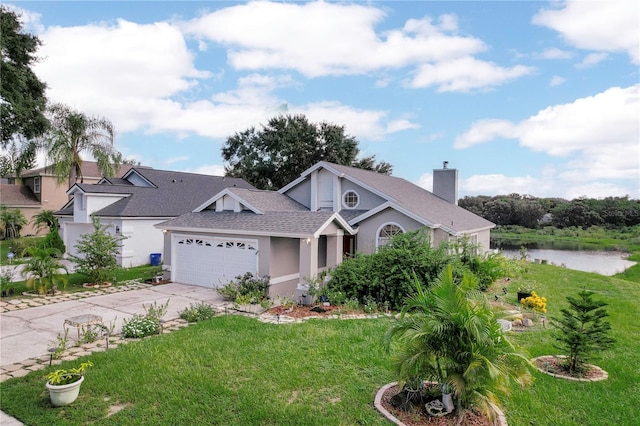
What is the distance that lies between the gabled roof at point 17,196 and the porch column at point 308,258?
29622mm

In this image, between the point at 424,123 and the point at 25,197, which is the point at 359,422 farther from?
the point at 25,197

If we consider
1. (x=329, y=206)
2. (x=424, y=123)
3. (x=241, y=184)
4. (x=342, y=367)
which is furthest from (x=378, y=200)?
(x=241, y=184)

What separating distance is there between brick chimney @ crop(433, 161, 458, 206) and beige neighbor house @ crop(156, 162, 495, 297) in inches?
167

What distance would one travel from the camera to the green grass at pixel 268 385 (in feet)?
16.0

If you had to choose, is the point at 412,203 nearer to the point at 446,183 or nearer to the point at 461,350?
the point at 446,183

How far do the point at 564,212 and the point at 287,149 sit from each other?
43212mm

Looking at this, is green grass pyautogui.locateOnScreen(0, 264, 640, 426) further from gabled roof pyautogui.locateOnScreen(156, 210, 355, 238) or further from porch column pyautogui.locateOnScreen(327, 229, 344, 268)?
porch column pyautogui.locateOnScreen(327, 229, 344, 268)

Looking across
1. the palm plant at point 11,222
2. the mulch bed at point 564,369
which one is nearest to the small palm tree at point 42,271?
the mulch bed at point 564,369

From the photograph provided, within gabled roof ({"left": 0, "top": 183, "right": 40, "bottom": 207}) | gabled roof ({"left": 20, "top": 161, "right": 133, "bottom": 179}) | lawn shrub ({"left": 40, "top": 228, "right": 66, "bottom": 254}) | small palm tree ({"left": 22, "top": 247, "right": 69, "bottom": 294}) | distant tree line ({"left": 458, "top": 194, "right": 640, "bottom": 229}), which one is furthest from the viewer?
distant tree line ({"left": 458, "top": 194, "right": 640, "bottom": 229})

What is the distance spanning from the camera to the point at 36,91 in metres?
20.0

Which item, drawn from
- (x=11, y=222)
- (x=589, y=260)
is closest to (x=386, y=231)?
(x=589, y=260)

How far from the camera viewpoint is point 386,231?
15.0 meters

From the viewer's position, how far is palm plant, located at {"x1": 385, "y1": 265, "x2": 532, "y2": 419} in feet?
14.0

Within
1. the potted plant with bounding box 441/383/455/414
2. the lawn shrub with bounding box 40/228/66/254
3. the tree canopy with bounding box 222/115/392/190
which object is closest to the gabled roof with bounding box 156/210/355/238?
the potted plant with bounding box 441/383/455/414
